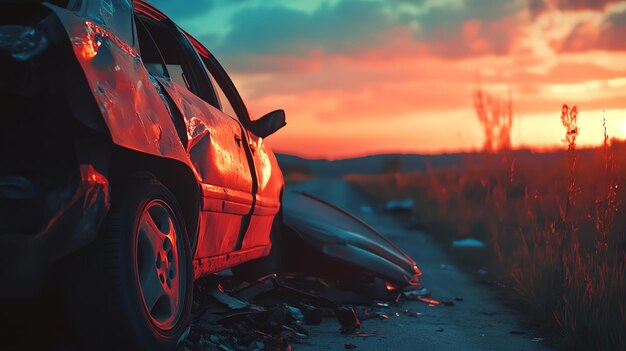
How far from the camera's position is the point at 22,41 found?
2826mm

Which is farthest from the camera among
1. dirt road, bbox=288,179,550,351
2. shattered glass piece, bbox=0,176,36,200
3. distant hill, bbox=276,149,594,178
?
distant hill, bbox=276,149,594,178

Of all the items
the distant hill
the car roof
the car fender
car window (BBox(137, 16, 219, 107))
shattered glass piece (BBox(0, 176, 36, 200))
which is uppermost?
the distant hill

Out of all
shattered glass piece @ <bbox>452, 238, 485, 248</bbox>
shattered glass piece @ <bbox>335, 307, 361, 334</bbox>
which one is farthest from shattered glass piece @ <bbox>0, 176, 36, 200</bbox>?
shattered glass piece @ <bbox>452, 238, 485, 248</bbox>

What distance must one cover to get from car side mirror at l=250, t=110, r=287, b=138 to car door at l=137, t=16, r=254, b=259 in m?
0.63

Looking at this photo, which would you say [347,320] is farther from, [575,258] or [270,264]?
[575,258]

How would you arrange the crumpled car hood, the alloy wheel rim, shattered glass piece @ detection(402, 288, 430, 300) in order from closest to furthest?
the alloy wheel rim
the crumpled car hood
shattered glass piece @ detection(402, 288, 430, 300)

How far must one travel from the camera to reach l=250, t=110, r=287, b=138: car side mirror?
6.09 metres

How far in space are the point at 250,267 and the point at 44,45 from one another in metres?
3.89

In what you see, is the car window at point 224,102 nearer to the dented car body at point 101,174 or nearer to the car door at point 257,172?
the car door at point 257,172

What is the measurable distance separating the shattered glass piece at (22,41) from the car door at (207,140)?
1063 mm

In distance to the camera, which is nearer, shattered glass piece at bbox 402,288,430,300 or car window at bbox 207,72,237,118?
car window at bbox 207,72,237,118

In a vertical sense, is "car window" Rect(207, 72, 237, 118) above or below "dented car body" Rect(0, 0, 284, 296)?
above

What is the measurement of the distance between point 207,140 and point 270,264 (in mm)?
2507

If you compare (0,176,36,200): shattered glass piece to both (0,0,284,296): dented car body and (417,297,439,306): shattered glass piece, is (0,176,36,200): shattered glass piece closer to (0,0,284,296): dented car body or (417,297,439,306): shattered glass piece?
(0,0,284,296): dented car body
